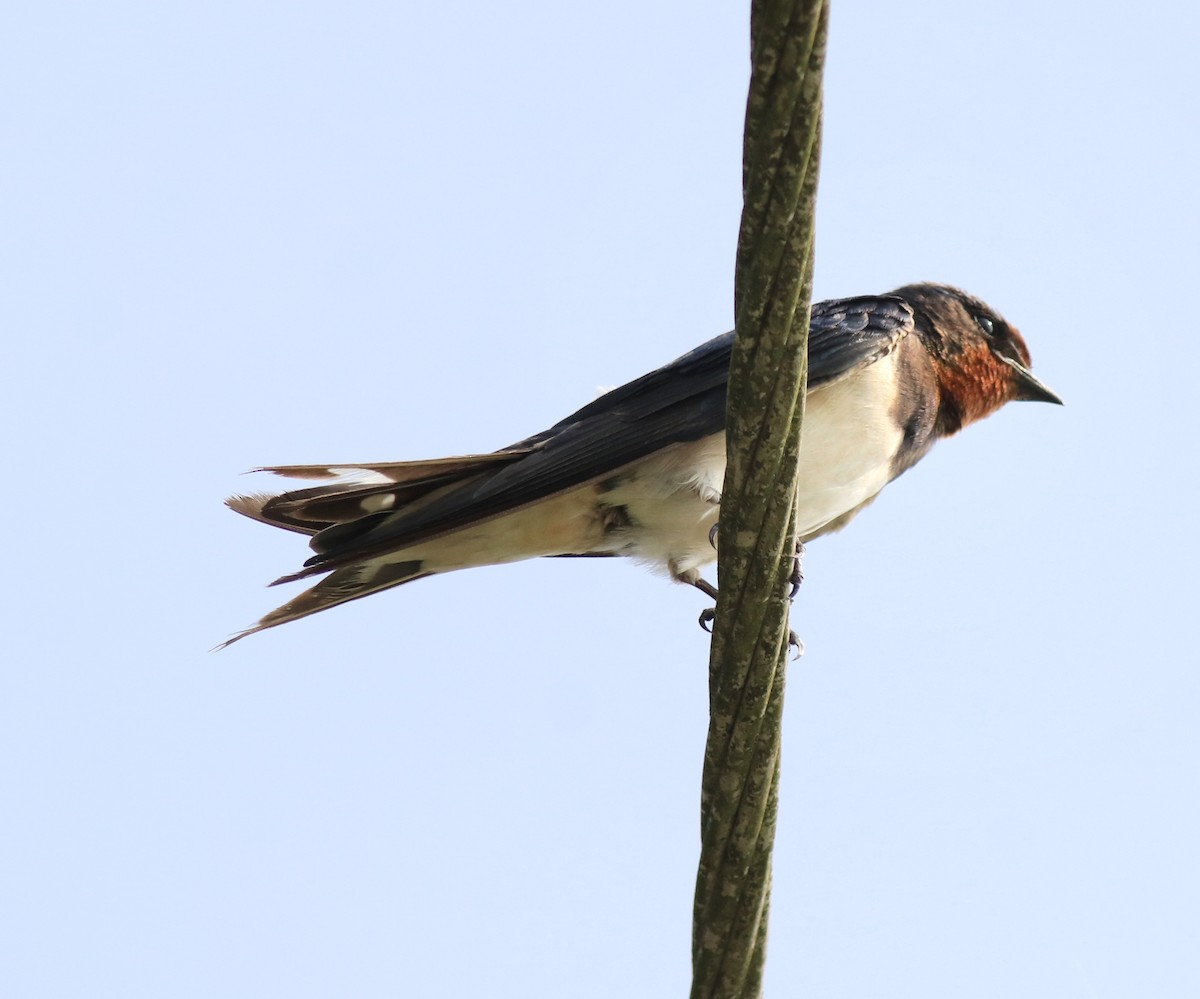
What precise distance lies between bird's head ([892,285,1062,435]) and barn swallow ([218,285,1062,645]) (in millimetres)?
377

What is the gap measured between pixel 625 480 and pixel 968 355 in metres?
2.13

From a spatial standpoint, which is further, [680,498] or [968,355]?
[968,355]

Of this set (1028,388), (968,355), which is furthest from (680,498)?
(1028,388)

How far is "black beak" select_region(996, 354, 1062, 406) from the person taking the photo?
275 inches

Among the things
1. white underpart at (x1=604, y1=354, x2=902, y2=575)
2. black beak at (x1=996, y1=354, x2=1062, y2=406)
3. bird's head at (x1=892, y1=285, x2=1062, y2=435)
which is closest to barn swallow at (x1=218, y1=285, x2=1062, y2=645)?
white underpart at (x1=604, y1=354, x2=902, y2=575)

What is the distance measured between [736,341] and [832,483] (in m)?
2.93

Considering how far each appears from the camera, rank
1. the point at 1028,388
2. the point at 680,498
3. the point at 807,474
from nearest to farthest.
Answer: the point at 680,498 → the point at 807,474 → the point at 1028,388

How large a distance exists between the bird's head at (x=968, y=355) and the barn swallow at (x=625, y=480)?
1.24 feet

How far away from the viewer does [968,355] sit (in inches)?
263

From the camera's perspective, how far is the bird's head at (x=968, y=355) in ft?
21.5

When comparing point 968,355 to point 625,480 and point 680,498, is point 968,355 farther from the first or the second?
point 625,480

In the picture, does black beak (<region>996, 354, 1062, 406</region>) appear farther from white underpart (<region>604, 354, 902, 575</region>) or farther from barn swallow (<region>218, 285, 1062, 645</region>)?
white underpart (<region>604, 354, 902, 575</region>)

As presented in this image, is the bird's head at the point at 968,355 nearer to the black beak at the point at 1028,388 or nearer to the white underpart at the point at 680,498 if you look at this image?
the black beak at the point at 1028,388

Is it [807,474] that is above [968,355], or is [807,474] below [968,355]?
below
